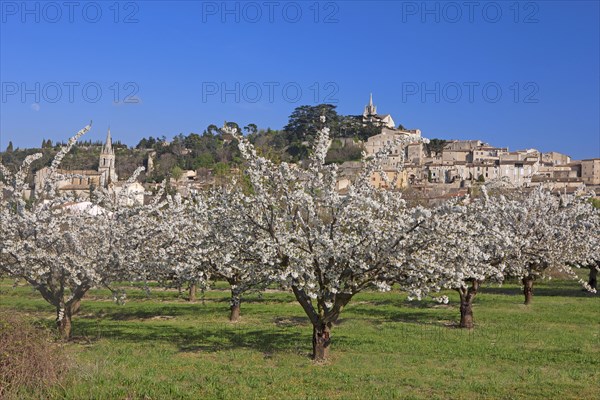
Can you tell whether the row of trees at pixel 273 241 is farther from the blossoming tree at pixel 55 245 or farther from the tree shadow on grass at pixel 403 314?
the tree shadow on grass at pixel 403 314

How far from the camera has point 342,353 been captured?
16250 mm

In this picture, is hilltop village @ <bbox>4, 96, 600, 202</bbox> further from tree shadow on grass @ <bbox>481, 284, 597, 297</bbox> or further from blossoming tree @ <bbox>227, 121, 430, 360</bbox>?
blossoming tree @ <bbox>227, 121, 430, 360</bbox>

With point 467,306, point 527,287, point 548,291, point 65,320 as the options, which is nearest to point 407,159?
point 548,291

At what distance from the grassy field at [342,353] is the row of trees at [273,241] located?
5.41 feet

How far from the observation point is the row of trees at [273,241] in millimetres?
13453

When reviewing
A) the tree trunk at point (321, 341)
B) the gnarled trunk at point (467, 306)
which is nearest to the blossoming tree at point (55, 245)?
the tree trunk at point (321, 341)

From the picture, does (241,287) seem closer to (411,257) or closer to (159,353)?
(159,353)

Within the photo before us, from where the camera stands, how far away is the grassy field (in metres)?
12.3

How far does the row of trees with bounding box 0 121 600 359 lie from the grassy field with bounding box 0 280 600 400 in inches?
64.9

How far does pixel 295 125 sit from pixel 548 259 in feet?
456

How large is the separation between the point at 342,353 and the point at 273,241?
165 inches

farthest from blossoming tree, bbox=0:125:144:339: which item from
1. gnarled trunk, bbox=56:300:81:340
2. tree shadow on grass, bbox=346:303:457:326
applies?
→ tree shadow on grass, bbox=346:303:457:326

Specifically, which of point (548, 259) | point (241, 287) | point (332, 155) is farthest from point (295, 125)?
point (241, 287)

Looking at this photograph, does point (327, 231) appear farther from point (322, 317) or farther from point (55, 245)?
point (55, 245)
